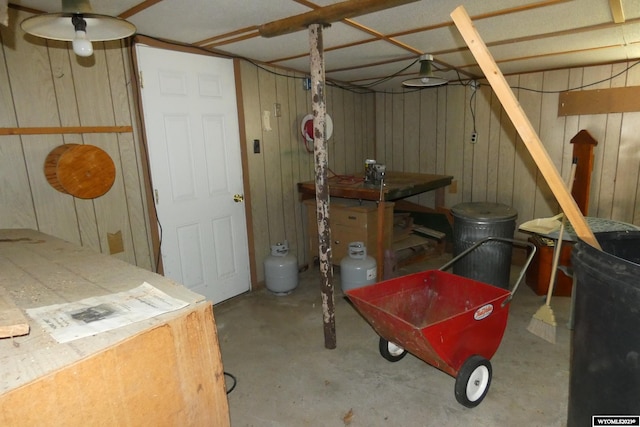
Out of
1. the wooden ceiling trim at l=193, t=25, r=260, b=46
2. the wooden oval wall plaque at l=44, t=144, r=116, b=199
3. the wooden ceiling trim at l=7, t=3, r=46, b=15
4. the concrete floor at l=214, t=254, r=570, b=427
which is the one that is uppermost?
the wooden ceiling trim at l=7, t=3, r=46, b=15

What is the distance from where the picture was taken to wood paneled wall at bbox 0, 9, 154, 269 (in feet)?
6.75

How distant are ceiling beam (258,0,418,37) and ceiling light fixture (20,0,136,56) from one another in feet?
2.64

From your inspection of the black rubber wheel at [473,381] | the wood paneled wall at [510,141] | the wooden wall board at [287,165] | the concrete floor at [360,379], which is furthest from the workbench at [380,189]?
the black rubber wheel at [473,381]

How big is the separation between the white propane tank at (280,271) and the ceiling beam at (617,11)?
8.90ft

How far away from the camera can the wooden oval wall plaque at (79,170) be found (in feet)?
6.97

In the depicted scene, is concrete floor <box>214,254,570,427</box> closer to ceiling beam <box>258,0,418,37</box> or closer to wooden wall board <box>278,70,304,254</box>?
wooden wall board <box>278,70,304,254</box>

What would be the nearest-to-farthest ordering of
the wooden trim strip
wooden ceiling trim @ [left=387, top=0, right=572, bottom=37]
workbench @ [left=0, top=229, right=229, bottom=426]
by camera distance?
workbench @ [left=0, top=229, right=229, bottom=426]
wooden ceiling trim @ [left=387, top=0, right=572, bottom=37]
the wooden trim strip

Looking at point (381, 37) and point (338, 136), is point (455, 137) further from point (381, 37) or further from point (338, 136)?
point (381, 37)

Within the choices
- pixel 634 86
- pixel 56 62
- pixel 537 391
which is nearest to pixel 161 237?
pixel 56 62

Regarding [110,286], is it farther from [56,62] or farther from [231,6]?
[56,62]

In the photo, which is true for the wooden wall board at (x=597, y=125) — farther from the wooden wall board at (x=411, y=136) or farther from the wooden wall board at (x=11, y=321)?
the wooden wall board at (x=11, y=321)

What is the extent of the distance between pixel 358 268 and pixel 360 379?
1.13m

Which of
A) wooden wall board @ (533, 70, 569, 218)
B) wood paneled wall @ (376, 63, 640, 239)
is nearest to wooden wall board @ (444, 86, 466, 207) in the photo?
wood paneled wall @ (376, 63, 640, 239)

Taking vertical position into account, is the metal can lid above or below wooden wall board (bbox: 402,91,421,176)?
below
